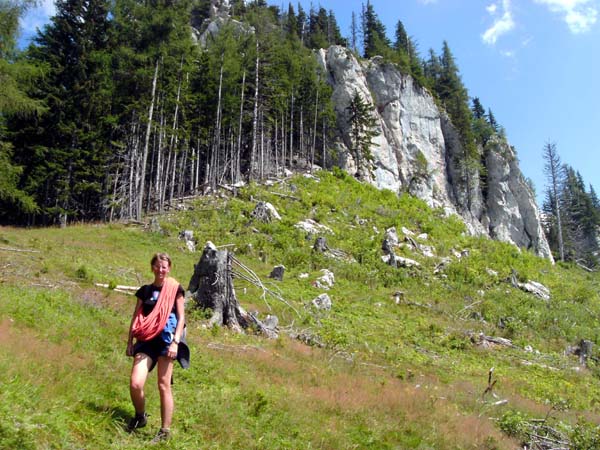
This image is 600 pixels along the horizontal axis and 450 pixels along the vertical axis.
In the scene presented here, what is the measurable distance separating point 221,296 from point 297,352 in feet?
9.06

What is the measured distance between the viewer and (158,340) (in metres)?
4.64

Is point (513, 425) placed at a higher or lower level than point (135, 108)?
lower

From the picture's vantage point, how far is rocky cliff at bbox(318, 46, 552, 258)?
177ft

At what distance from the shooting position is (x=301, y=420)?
20.1ft

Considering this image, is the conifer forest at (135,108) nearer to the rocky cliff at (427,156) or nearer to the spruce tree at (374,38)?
the rocky cliff at (427,156)

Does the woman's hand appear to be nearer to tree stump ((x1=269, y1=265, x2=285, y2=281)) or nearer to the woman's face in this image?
the woman's face

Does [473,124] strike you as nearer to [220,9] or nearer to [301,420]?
[220,9]

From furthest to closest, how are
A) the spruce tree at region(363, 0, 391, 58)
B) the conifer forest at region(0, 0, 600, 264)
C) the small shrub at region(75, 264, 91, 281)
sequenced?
1. the spruce tree at region(363, 0, 391, 58)
2. the conifer forest at region(0, 0, 600, 264)
3. the small shrub at region(75, 264, 91, 281)

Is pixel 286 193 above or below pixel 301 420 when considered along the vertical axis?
above

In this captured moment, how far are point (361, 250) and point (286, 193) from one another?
10.7 metres

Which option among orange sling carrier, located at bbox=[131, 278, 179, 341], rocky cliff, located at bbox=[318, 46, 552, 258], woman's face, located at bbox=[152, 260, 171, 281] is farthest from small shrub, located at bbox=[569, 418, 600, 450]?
rocky cliff, located at bbox=[318, 46, 552, 258]

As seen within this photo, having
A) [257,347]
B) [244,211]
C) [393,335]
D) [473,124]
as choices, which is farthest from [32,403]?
→ [473,124]

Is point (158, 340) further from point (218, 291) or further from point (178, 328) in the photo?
point (218, 291)

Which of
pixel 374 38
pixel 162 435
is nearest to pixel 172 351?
pixel 162 435
